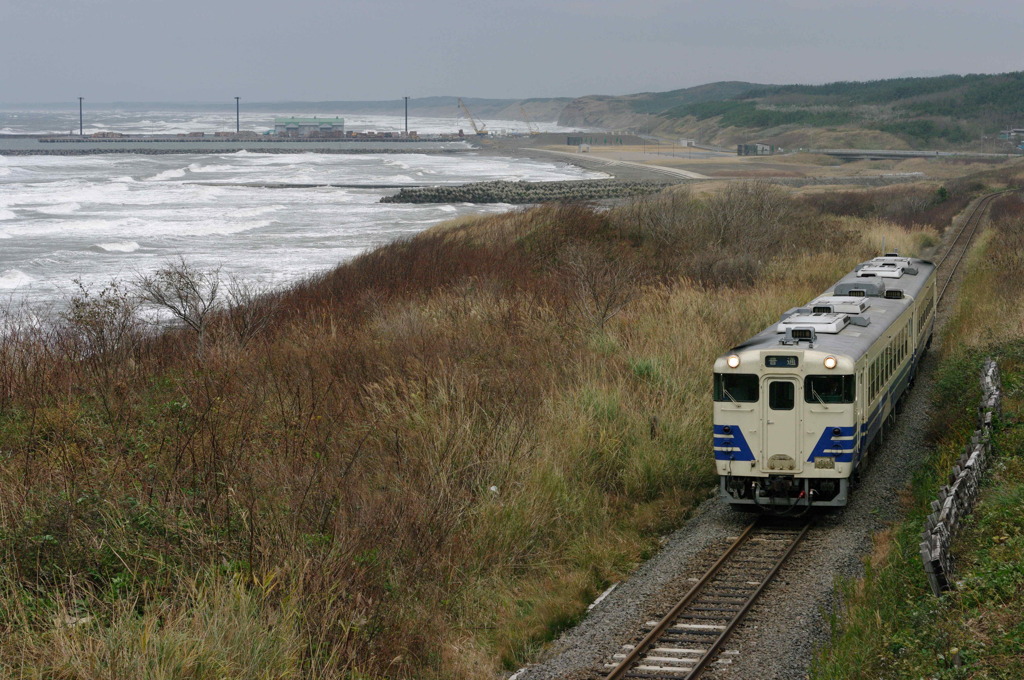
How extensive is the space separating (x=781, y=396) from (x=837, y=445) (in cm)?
105

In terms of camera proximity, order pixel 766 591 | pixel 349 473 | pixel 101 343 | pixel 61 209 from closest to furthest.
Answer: pixel 766 591 → pixel 349 473 → pixel 101 343 → pixel 61 209

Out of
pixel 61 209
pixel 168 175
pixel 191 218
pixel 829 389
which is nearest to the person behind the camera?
pixel 829 389

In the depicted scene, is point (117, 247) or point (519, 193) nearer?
point (117, 247)

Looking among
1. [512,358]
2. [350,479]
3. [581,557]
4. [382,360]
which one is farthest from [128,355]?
[581,557]

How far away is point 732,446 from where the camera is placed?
16.2m

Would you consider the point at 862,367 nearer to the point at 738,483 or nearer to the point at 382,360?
the point at 738,483

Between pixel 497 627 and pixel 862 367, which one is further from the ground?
pixel 862 367

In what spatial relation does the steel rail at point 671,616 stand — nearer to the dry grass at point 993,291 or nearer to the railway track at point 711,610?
the railway track at point 711,610

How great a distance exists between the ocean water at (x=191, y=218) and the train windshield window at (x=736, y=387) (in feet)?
87.6

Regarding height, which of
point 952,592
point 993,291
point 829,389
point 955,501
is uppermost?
point 829,389

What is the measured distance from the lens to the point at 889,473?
61.1ft

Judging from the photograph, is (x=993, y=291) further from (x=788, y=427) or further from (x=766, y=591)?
(x=766, y=591)

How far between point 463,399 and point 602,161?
161m

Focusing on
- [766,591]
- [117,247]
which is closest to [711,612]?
[766,591]
